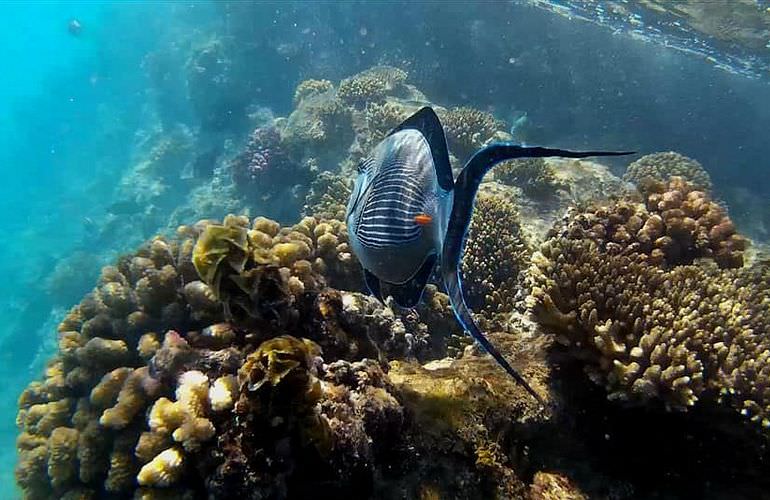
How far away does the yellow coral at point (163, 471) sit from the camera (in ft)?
6.91

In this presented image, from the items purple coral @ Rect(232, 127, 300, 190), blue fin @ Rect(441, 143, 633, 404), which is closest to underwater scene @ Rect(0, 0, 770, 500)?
blue fin @ Rect(441, 143, 633, 404)

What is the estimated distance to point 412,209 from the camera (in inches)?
68.4

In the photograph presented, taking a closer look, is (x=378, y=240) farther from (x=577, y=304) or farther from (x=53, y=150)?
(x=53, y=150)

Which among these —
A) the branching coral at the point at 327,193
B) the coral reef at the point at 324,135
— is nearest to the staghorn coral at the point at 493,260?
the branching coral at the point at 327,193

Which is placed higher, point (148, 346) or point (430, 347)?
point (148, 346)

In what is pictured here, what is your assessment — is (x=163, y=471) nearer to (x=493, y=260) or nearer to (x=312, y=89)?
(x=493, y=260)

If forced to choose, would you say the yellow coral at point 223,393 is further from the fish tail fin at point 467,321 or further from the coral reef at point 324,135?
the coral reef at point 324,135

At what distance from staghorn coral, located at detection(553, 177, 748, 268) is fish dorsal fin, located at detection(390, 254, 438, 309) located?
259 cm

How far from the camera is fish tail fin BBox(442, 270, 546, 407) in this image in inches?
46.8

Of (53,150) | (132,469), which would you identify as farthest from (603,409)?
(53,150)

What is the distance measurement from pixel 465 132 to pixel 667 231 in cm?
547

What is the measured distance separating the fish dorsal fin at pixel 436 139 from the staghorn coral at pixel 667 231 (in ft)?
8.80

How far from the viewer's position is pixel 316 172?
10711 mm

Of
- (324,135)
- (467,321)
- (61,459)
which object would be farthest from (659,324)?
(324,135)
